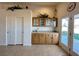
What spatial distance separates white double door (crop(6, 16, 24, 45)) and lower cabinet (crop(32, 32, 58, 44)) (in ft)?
2.70

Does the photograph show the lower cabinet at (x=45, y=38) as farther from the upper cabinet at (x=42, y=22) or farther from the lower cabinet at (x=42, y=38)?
the upper cabinet at (x=42, y=22)

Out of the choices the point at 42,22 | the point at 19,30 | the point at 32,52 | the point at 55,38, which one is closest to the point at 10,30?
the point at 19,30

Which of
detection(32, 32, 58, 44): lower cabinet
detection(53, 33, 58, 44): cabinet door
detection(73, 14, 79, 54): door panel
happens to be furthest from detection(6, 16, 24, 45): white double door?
detection(73, 14, 79, 54): door panel

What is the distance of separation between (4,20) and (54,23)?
3.04 m

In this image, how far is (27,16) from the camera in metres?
7.07

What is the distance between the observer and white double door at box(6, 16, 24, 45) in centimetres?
718

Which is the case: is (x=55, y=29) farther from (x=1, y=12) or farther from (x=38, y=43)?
(x=1, y=12)

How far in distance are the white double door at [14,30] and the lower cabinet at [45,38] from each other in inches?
32.4

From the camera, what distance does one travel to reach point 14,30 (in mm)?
7207

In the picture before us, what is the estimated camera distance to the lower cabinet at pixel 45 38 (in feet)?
24.1

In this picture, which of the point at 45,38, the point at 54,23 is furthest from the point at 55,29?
the point at 45,38

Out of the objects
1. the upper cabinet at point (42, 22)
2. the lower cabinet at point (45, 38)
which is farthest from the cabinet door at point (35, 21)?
the lower cabinet at point (45, 38)

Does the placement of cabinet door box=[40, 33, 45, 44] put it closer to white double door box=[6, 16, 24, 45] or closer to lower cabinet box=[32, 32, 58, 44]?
lower cabinet box=[32, 32, 58, 44]

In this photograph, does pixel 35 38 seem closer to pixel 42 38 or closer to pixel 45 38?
pixel 42 38
